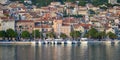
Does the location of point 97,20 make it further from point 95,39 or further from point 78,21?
point 95,39

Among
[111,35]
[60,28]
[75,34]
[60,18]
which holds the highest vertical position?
[60,18]

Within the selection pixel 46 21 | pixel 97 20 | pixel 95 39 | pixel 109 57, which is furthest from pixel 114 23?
pixel 109 57

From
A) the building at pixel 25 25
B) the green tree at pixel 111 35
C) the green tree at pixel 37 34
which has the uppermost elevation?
the building at pixel 25 25

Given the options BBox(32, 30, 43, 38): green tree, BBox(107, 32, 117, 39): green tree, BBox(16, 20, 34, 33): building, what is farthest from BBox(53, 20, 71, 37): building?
BBox(107, 32, 117, 39): green tree

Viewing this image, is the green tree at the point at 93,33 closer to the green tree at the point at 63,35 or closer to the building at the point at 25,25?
the green tree at the point at 63,35

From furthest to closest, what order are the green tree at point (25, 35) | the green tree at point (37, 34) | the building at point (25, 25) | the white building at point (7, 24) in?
1. the building at point (25, 25)
2. the white building at point (7, 24)
3. the green tree at point (37, 34)
4. the green tree at point (25, 35)

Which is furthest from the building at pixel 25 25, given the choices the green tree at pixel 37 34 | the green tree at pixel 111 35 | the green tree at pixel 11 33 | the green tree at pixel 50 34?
the green tree at pixel 111 35

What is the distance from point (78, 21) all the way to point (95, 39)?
11063mm

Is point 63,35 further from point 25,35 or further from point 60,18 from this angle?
point 60,18

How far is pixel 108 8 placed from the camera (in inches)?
3364

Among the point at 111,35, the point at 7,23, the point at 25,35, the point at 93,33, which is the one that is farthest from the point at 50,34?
the point at 111,35

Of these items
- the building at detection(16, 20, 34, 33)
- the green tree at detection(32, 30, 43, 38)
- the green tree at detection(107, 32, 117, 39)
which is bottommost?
the green tree at detection(107, 32, 117, 39)

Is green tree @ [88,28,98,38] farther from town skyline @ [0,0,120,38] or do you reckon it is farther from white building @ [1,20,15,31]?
white building @ [1,20,15,31]

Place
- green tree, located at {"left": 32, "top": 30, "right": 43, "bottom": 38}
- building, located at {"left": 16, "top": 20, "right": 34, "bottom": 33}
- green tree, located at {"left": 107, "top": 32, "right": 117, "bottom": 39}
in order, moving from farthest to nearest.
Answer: building, located at {"left": 16, "top": 20, "right": 34, "bottom": 33}
green tree, located at {"left": 107, "top": 32, "right": 117, "bottom": 39}
green tree, located at {"left": 32, "top": 30, "right": 43, "bottom": 38}
